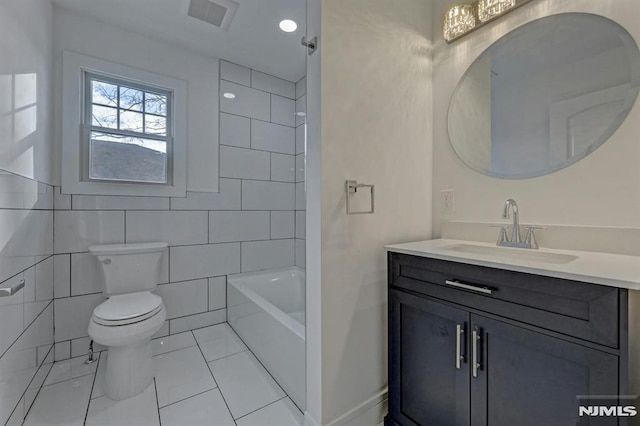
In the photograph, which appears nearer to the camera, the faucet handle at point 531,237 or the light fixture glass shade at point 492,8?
the faucet handle at point 531,237

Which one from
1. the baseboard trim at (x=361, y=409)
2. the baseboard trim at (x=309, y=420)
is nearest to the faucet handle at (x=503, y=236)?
the baseboard trim at (x=361, y=409)

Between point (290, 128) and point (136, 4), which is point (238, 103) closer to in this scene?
point (290, 128)

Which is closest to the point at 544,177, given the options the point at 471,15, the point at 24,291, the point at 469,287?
the point at 469,287

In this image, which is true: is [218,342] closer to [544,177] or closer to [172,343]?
[172,343]

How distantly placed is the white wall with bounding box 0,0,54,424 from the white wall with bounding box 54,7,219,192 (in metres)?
0.15

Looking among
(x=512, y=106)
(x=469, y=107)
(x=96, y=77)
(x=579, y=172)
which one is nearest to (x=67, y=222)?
(x=96, y=77)

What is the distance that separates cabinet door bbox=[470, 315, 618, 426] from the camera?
2.47 feet

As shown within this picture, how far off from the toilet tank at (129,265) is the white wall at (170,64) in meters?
0.58

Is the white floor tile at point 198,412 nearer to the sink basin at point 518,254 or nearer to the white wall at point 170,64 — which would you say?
the sink basin at point 518,254

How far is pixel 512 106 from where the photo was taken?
1430mm

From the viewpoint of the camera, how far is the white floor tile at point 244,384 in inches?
58.7

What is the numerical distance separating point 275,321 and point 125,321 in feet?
2.72

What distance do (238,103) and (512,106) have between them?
2.16 metres

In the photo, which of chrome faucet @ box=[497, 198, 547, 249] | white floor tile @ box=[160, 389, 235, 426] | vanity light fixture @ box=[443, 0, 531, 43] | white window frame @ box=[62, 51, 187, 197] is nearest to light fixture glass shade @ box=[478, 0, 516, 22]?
vanity light fixture @ box=[443, 0, 531, 43]
